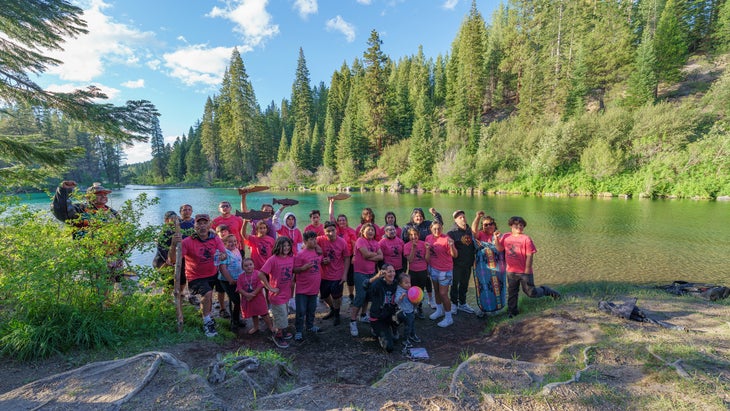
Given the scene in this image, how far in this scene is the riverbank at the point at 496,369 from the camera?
2807 millimetres

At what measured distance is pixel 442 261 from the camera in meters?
5.79

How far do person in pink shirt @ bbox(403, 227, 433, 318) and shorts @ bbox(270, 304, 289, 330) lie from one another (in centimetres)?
245

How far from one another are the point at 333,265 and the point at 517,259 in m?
A: 3.51

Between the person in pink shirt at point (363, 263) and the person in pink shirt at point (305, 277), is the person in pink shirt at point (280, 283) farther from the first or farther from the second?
the person in pink shirt at point (363, 263)

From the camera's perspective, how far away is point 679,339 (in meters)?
3.90

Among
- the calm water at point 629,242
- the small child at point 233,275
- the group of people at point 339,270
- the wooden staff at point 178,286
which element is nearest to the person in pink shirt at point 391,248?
the group of people at point 339,270

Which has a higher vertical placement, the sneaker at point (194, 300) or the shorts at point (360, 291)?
the shorts at point (360, 291)

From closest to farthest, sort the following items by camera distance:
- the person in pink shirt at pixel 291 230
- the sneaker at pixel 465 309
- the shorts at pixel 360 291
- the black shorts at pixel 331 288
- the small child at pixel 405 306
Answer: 1. the small child at pixel 405 306
2. the shorts at pixel 360 291
3. the black shorts at pixel 331 288
4. the sneaker at pixel 465 309
5. the person in pink shirt at pixel 291 230

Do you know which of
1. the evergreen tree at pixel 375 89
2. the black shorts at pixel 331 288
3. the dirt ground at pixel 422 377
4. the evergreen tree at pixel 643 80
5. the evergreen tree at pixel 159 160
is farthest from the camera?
the evergreen tree at pixel 159 160

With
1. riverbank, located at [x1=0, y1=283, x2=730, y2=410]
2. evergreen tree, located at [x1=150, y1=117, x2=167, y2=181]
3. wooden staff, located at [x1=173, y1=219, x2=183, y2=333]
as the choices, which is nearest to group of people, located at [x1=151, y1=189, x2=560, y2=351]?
wooden staff, located at [x1=173, y1=219, x2=183, y2=333]

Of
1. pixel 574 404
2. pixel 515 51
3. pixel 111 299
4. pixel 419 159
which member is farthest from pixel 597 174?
pixel 111 299

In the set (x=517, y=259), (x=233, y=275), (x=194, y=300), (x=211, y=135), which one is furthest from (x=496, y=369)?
(x=211, y=135)

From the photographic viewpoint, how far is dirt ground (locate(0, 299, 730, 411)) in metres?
2.80

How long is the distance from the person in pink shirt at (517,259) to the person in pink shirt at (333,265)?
10.3 ft
